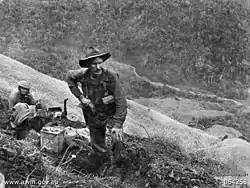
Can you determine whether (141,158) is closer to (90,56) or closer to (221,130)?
(90,56)

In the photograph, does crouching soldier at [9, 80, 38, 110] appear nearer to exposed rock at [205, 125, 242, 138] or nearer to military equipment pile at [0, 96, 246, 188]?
military equipment pile at [0, 96, 246, 188]

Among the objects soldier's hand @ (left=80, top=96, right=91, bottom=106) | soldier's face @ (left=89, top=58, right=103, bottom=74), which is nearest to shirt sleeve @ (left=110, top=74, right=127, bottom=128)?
soldier's face @ (left=89, top=58, right=103, bottom=74)

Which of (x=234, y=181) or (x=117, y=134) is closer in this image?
(x=117, y=134)

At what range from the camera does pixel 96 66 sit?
4.51 m

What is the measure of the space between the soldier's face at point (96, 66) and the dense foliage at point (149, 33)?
26963 mm

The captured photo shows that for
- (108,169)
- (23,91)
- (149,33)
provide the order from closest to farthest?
(108,169), (23,91), (149,33)

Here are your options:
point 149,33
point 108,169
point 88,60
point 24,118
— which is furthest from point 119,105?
point 149,33

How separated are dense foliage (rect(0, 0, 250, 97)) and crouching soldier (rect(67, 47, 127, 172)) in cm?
2668

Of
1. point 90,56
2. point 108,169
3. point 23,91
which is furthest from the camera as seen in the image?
point 23,91

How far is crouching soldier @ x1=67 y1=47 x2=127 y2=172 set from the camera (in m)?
4.47

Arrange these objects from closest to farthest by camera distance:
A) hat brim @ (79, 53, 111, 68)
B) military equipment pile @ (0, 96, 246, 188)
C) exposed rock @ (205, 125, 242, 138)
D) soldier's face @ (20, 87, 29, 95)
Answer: military equipment pile @ (0, 96, 246, 188)
hat brim @ (79, 53, 111, 68)
soldier's face @ (20, 87, 29, 95)
exposed rock @ (205, 125, 242, 138)

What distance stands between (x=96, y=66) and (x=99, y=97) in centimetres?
40

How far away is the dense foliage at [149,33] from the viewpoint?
33.3 meters

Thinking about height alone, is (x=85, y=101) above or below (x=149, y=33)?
above
